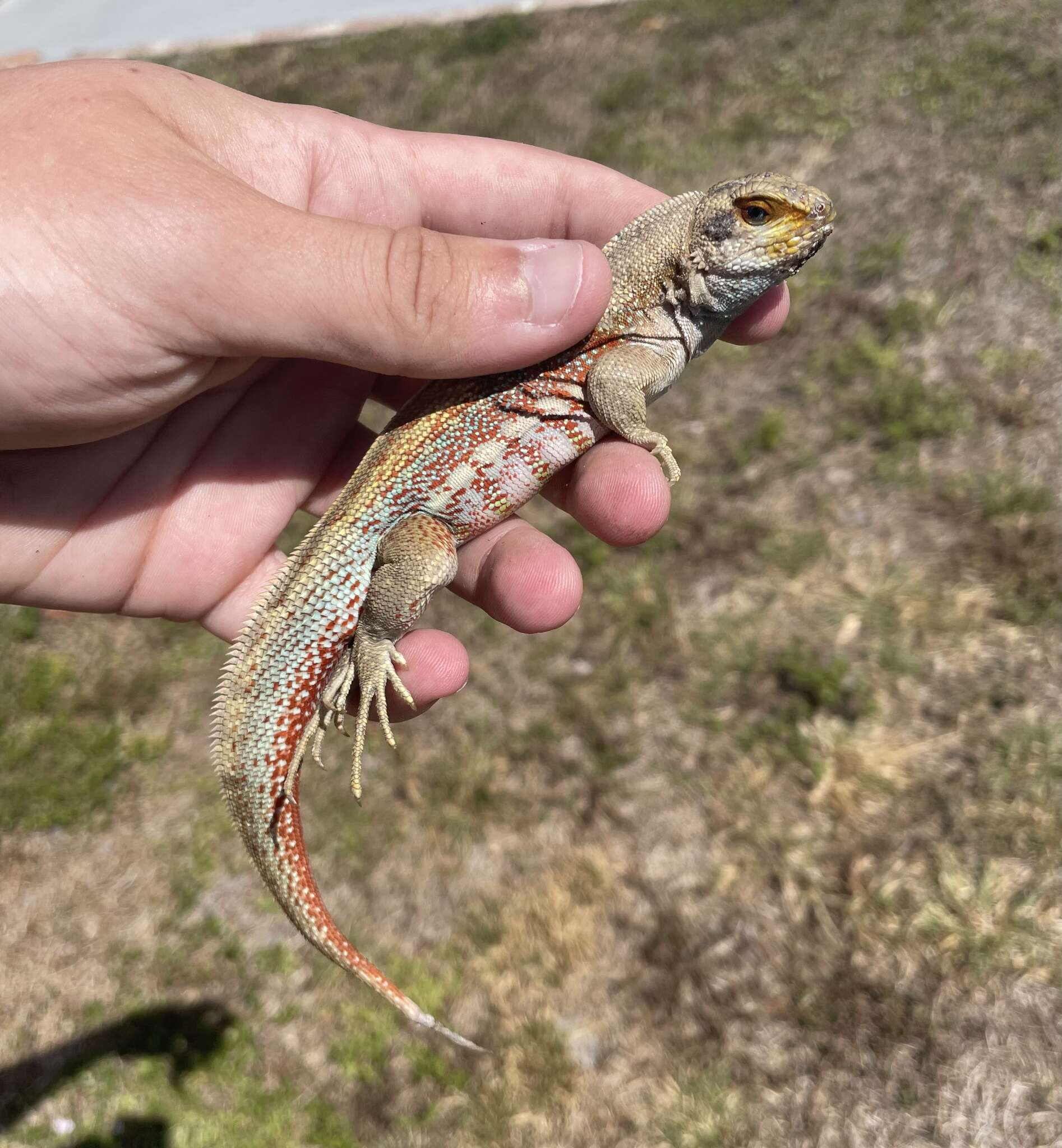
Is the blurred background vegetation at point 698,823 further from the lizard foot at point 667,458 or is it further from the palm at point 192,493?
the lizard foot at point 667,458

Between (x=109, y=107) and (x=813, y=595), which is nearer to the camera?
(x=109, y=107)

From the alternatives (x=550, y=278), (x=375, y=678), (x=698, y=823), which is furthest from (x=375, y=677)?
(x=698, y=823)

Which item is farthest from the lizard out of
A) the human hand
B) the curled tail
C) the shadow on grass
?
the shadow on grass

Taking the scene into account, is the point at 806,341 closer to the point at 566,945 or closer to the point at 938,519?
the point at 938,519

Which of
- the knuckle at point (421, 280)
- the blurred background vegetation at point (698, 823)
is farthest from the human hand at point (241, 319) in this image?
the blurred background vegetation at point (698, 823)

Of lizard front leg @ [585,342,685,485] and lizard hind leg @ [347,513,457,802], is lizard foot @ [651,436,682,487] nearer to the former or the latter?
lizard front leg @ [585,342,685,485]

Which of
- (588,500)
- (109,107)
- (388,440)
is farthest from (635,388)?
(109,107)
